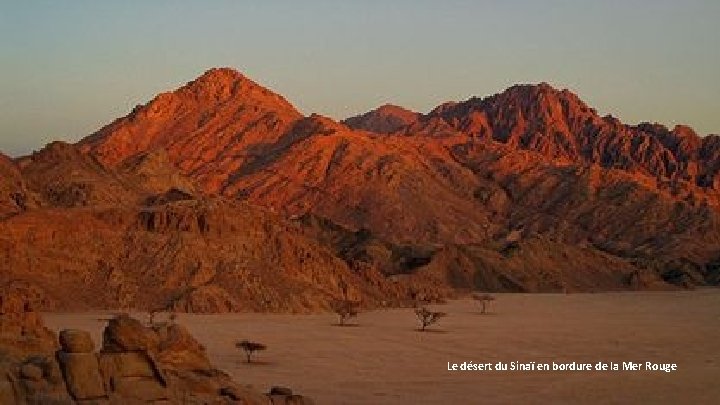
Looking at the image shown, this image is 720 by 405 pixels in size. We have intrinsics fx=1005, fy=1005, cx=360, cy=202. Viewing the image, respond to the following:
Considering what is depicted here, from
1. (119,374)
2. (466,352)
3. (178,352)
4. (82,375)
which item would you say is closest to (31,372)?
(82,375)

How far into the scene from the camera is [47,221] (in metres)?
45.8

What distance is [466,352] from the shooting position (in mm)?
32906

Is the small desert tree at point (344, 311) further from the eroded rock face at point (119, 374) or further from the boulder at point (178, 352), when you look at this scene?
the eroded rock face at point (119, 374)

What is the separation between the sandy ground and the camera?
24.2 metres

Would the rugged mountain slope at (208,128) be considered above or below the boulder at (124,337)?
above

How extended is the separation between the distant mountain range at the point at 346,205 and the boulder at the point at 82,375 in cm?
2748

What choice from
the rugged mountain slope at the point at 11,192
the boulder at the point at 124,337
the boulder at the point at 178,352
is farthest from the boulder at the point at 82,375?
the rugged mountain slope at the point at 11,192

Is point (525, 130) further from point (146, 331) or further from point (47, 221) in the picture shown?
point (146, 331)

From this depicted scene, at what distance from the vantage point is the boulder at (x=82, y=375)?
15.3 m

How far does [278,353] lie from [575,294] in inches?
1919

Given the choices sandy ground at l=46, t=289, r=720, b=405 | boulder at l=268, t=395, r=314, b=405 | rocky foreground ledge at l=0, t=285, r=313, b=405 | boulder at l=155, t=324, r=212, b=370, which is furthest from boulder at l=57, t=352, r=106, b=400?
sandy ground at l=46, t=289, r=720, b=405

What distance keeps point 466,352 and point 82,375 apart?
19225 millimetres

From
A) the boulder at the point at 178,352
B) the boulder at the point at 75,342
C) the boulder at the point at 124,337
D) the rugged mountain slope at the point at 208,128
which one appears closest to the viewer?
the boulder at the point at 75,342

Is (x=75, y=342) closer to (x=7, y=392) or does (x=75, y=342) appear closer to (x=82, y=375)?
(x=82, y=375)
